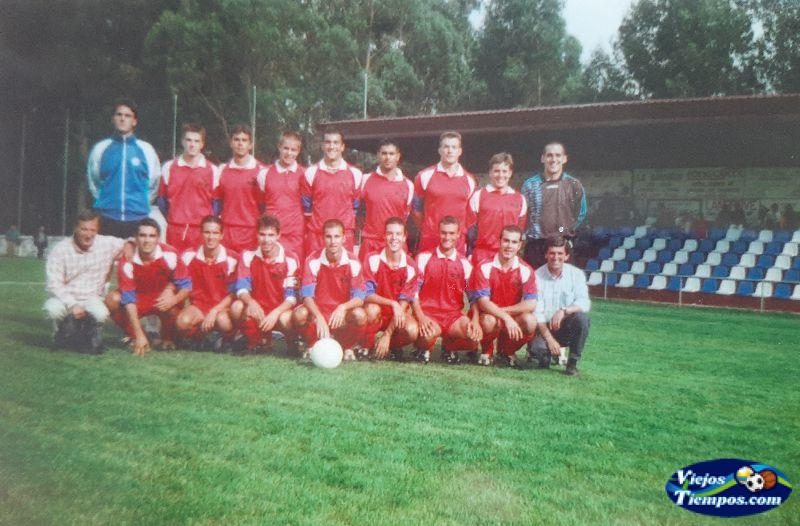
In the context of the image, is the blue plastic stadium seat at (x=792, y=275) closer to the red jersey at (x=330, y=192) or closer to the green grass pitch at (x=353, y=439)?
the green grass pitch at (x=353, y=439)

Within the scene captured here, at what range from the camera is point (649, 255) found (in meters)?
7.25

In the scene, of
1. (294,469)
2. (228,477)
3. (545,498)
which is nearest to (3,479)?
(228,477)

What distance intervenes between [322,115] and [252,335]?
3.90ft

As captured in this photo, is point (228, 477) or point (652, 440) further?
point (652, 440)

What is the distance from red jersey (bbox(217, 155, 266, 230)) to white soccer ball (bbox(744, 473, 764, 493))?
9.41ft

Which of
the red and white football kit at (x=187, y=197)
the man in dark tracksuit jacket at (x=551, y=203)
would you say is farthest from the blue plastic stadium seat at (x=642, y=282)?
the red and white football kit at (x=187, y=197)

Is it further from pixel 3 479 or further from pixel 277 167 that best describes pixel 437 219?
pixel 3 479

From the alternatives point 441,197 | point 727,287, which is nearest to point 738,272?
point 727,287

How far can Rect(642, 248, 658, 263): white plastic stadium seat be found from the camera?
7102 mm

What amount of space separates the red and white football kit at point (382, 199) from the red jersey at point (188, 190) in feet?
2.83

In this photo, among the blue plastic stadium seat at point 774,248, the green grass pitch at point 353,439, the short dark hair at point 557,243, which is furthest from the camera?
the blue plastic stadium seat at point 774,248

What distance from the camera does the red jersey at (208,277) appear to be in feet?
12.3

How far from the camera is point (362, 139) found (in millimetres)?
4137

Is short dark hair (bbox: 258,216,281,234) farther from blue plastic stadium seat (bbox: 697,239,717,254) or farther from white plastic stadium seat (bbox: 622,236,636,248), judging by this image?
white plastic stadium seat (bbox: 622,236,636,248)
